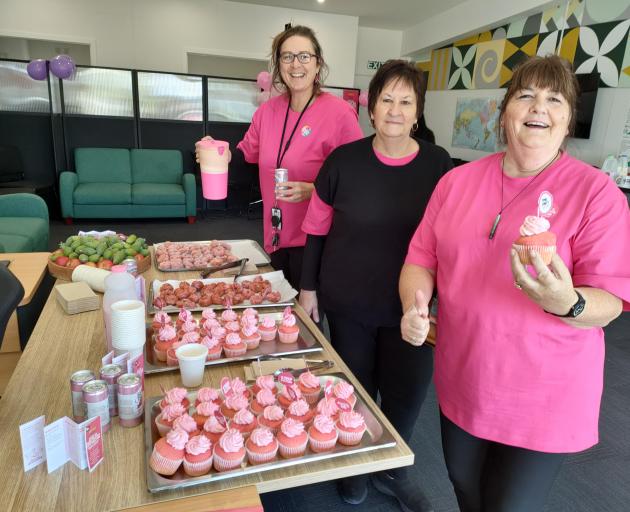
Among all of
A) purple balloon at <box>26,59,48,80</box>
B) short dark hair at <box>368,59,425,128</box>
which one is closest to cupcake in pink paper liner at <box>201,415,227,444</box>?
short dark hair at <box>368,59,425,128</box>

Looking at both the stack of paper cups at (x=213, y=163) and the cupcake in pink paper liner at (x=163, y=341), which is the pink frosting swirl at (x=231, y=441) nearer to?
the cupcake in pink paper liner at (x=163, y=341)

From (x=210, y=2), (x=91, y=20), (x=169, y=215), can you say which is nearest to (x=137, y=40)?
(x=91, y=20)

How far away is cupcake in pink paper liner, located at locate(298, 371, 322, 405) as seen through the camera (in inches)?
47.1

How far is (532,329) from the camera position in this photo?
105cm

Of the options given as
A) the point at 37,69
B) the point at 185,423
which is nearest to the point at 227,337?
the point at 185,423

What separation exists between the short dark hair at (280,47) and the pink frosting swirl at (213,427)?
4.63 feet

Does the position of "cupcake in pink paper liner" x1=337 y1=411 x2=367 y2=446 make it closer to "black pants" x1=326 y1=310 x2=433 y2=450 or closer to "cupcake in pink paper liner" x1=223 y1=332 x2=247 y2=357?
"cupcake in pink paper liner" x1=223 y1=332 x2=247 y2=357

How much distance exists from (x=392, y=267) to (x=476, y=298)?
1.56 ft

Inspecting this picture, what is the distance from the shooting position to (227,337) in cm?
141

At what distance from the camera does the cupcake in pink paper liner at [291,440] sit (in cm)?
102

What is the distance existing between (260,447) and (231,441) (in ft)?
0.21

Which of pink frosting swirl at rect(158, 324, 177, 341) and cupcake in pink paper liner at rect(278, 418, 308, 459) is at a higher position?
pink frosting swirl at rect(158, 324, 177, 341)

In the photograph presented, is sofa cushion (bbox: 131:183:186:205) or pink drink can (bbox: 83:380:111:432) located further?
sofa cushion (bbox: 131:183:186:205)

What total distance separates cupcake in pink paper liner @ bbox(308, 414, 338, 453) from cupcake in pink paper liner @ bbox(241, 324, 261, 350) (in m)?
0.43
